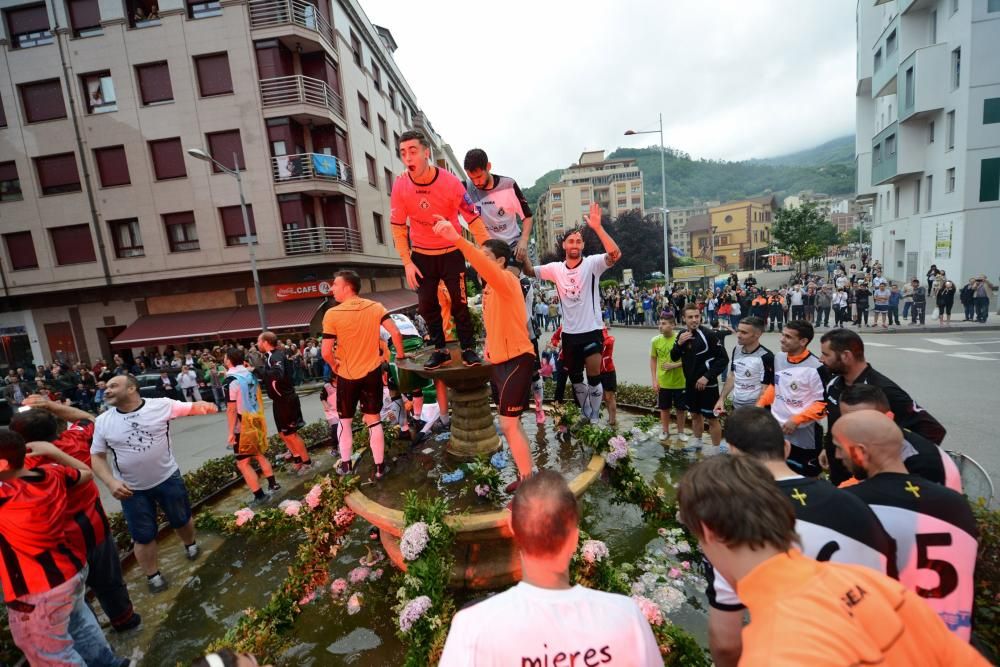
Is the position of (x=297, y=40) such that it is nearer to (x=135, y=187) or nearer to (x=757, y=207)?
(x=135, y=187)

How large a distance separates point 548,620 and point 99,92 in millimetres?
29278

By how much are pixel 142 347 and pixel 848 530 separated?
87.1 ft

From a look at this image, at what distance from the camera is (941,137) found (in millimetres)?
23062

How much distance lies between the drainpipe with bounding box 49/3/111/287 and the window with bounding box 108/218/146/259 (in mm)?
512

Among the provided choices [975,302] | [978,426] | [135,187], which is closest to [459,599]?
[978,426]

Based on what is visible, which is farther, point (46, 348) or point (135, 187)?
point (46, 348)

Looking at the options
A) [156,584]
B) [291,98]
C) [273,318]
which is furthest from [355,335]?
[291,98]

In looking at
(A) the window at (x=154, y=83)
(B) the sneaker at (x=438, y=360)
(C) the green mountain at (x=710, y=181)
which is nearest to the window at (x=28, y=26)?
(A) the window at (x=154, y=83)

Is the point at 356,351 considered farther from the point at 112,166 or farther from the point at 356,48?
the point at 356,48

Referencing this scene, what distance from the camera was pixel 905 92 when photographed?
2434 centimetres

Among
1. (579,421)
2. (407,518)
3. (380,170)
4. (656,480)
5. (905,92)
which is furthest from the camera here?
(380,170)

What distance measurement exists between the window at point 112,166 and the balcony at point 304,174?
6.98m

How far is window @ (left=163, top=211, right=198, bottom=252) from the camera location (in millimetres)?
21234

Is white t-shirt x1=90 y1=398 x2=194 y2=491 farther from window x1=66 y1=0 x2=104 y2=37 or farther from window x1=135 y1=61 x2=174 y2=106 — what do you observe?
window x1=66 y1=0 x2=104 y2=37
